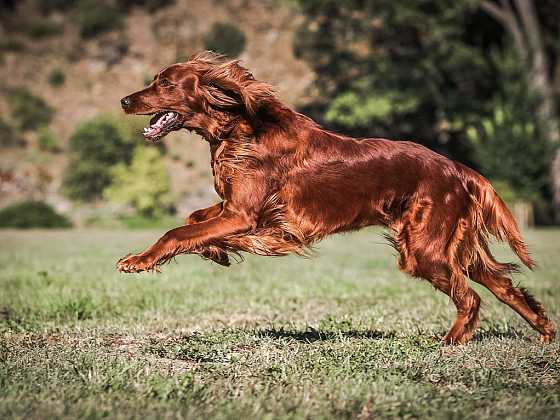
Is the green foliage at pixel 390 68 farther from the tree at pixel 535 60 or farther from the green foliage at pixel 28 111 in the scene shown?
the green foliage at pixel 28 111

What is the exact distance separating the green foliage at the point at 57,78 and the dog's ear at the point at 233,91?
1891 inches

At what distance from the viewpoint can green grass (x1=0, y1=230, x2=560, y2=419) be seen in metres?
3.21

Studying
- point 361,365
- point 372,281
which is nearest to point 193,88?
point 361,365

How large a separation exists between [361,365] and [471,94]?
27016 millimetres

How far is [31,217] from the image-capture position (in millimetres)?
29188

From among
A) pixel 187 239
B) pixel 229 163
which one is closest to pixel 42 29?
pixel 229 163

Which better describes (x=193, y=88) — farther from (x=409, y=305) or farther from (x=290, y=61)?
(x=290, y=61)

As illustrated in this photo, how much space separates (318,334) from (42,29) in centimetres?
5491

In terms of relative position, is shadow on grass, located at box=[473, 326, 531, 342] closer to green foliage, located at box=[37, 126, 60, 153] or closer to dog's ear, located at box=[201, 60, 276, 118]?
dog's ear, located at box=[201, 60, 276, 118]

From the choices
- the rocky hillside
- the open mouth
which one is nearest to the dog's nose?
the open mouth

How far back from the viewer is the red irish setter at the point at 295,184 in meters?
4.35

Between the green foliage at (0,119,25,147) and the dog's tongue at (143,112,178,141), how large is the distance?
1631 inches

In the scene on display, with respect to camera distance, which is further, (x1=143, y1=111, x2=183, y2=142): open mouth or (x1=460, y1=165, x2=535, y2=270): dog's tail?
(x1=460, y1=165, x2=535, y2=270): dog's tail

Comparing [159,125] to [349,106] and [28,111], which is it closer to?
[349,106]
